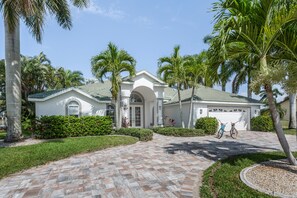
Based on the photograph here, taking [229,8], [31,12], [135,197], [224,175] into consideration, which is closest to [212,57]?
[229,8]

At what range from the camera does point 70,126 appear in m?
14.9

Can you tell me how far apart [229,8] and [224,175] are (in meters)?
5.65

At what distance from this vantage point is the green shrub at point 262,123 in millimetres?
19781

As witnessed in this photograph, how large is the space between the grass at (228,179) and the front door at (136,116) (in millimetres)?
14301

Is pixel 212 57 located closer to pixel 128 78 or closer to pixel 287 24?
pixel 287 24

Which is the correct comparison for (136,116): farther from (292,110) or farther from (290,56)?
(292,110)

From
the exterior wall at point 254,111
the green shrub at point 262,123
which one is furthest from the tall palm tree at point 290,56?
the exterior wall at point 254,111

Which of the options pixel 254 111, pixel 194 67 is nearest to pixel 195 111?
pixel 194 67

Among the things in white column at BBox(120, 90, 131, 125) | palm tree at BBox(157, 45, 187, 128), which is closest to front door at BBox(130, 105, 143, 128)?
white column at BBox(120, 90, 131, 125)

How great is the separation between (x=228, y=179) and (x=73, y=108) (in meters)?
14.5

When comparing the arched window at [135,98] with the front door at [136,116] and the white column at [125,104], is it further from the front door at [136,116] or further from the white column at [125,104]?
the white column at [125,104]

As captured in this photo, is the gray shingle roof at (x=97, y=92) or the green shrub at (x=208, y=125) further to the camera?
the green shrub at (x=208, y=125)

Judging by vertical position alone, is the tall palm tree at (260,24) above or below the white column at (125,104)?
above

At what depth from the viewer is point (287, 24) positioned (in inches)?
256
